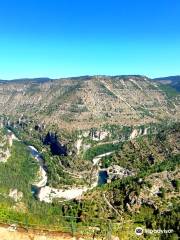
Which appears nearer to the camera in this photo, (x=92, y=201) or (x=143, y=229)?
(x=143, y=229)

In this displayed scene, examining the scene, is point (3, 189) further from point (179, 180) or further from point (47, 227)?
point (47, 227)

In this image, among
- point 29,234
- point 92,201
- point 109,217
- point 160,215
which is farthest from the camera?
point 92,201

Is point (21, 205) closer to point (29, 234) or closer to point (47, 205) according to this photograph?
point (47, 205)

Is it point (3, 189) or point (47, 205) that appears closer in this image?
point (47, 205)

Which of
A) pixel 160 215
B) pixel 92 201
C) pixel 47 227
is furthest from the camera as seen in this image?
pixel 92 201

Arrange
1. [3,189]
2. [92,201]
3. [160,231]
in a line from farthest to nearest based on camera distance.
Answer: [3,189]
[92,201]
[160,231]

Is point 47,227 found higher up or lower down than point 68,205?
higher up

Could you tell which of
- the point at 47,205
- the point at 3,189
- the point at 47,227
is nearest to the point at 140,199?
the point at 47,205

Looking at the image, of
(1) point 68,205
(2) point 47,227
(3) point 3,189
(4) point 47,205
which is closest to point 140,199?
(1) point 68,205

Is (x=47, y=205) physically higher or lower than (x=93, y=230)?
lower
